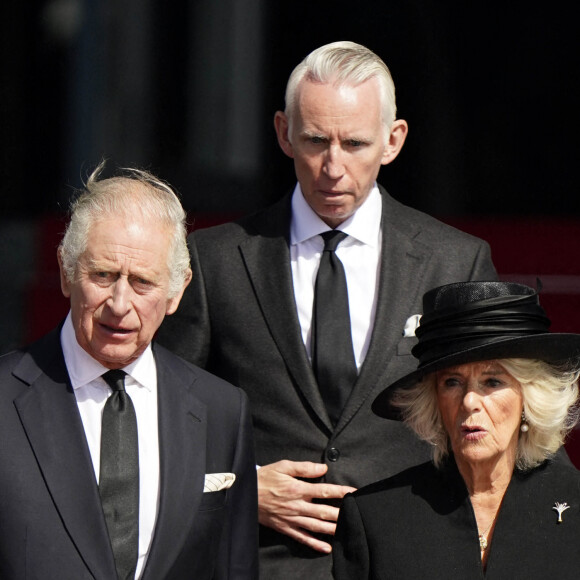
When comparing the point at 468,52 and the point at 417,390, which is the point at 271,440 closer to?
the point at 417,390

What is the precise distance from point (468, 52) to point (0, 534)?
10.2 feet

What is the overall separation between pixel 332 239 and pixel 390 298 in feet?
0.72

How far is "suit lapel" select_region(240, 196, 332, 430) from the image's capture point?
3.64m

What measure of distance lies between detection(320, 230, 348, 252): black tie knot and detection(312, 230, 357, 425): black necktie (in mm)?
103

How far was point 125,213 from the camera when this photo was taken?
3131 millimetres

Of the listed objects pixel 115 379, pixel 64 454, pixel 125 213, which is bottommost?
pixel 64 454

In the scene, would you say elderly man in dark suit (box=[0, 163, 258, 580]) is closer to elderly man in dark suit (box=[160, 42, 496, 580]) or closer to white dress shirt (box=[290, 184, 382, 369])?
elderly man in dark suit (box=[160, 42, 496, 580])

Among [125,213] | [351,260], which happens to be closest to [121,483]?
[125,213]

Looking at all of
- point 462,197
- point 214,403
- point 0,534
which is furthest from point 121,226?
point 462,197

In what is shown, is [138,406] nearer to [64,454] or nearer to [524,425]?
[64,454]

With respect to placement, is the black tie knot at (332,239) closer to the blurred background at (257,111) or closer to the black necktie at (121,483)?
the black necktie at (121,483)

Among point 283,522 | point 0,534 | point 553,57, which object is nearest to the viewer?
point 0,534

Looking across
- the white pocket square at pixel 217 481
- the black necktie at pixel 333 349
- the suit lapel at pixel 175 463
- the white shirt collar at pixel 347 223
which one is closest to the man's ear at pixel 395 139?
the white shirt collar at pixel 347 223

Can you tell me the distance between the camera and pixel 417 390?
3225 mm
